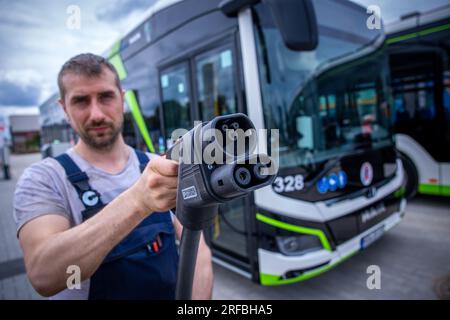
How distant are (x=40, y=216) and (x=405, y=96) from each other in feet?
20.1

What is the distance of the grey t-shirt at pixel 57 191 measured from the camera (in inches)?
42.6

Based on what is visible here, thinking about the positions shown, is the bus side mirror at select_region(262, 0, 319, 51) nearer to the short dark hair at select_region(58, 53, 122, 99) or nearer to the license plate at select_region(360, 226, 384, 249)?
the short dark hair at select_region(58, 53, 122, 99)

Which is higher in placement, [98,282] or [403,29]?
[403,29]

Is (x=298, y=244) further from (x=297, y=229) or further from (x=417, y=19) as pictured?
(x=417, y=19)

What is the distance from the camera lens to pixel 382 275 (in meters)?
3.11

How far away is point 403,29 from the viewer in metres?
5.25

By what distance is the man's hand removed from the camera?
0.82 metres

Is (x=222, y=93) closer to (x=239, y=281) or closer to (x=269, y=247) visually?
(x=269, y=247)

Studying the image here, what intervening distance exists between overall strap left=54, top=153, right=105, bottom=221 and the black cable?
1.47ft

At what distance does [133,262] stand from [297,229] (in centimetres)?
161

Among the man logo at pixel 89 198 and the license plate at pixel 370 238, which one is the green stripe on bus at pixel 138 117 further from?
the license plate at pixel 370 238

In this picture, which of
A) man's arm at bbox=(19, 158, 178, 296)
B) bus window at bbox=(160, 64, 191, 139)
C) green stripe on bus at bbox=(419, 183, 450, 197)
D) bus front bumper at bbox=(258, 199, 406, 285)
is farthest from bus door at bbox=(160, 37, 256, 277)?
green stripe on bus at bbox=(419, 183, 450, 197)

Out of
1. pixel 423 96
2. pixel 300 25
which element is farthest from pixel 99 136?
pixel 423 96
